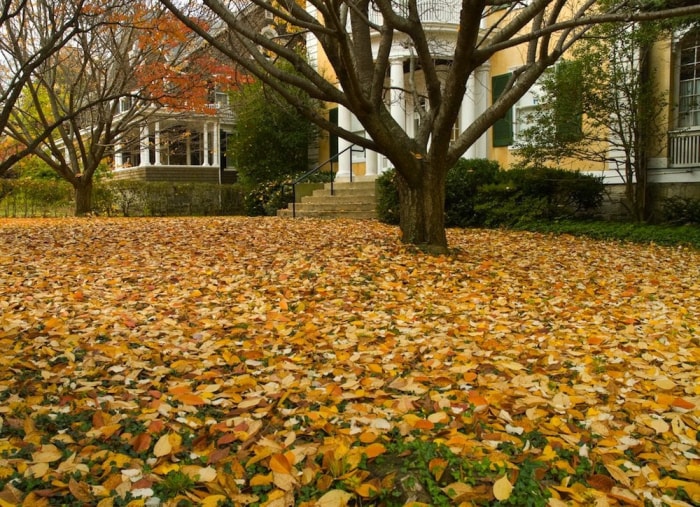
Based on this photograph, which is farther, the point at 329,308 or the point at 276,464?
the point at 329,308

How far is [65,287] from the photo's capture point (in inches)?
240

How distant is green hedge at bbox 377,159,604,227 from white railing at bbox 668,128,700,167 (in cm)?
139

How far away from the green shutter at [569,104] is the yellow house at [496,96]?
1002mm

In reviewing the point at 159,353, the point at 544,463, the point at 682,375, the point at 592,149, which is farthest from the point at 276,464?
the point at 592,149

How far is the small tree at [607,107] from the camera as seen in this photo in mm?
11195

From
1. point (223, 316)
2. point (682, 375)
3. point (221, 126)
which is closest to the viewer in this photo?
point (682, 375)

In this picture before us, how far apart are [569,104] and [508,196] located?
80.0 inches

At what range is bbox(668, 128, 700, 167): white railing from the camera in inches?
452

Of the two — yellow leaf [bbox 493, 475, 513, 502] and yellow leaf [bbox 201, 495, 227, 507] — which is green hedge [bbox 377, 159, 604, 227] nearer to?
yellow leaf [bbox 493, 475, 513, 502]

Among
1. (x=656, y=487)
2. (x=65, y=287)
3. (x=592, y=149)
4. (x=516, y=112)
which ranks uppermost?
(x=516, y=112)

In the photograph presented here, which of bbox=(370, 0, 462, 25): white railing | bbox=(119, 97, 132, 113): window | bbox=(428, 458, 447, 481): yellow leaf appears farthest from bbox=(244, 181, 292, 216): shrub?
bbox=(428, 458, 447, 481): yellow leaf

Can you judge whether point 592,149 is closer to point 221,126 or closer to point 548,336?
point 548,336

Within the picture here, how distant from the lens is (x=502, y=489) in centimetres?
233

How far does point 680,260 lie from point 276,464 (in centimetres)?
774
